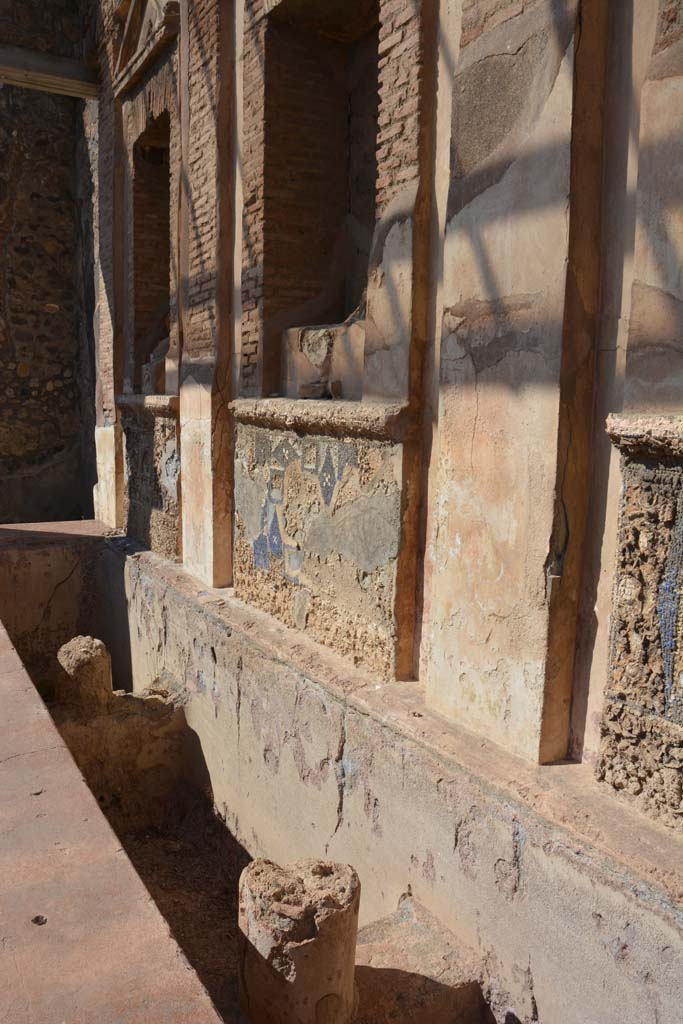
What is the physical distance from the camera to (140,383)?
7.41m

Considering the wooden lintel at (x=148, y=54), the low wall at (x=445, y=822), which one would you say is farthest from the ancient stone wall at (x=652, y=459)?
the wooden lintel at (x=148, y=54)

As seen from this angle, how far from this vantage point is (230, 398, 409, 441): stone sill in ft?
11.3

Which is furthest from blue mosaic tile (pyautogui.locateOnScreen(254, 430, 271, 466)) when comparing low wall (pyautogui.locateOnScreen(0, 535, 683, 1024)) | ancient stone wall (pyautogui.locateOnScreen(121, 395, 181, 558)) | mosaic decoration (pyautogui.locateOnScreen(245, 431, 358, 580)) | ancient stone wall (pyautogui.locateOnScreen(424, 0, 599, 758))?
ancient stone wall (pyautogui.locateOnScreen(424, 0, 599, 758))

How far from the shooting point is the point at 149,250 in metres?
7.26

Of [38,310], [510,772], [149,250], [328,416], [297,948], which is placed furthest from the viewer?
[38,310]

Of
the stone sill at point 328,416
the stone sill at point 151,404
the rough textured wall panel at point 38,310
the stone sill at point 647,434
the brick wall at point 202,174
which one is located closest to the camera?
the stone sill at point 647,434

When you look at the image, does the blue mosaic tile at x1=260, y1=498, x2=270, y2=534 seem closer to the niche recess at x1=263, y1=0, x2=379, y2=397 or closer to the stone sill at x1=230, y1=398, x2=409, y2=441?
the stone sill at x1=230, y1=398, x2=409, y2=441

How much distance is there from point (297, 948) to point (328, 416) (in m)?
2.31

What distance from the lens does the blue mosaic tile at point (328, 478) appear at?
3.96 m

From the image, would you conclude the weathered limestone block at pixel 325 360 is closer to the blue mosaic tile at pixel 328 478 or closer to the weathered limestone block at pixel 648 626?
the blue mosaic tile at pixel 328 478

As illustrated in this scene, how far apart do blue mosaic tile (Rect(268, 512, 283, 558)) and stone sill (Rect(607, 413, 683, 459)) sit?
2.42m

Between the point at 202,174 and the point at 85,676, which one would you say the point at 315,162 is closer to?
the point at 202,174

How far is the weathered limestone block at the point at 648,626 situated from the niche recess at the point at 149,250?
5.33 m

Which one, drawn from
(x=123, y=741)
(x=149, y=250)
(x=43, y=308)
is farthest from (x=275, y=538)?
(x=43, y=308)
